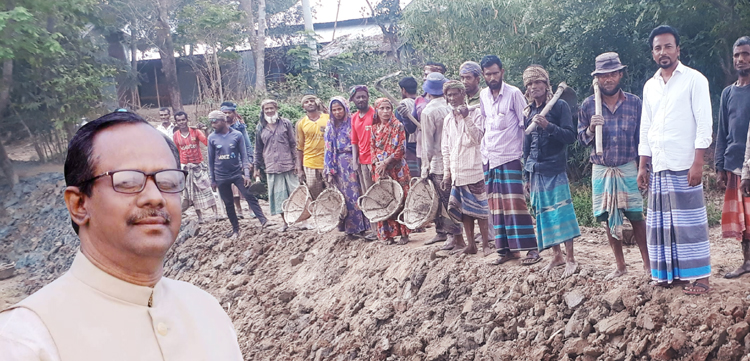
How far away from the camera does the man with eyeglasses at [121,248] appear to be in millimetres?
1662

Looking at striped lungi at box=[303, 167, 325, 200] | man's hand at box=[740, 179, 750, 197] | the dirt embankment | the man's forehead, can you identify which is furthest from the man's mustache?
striped lungi at box=[303, 167, 325, 200]

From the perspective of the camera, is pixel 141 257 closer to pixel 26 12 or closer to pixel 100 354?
pixel 100 354

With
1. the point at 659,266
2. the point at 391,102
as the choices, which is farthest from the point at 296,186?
the point at 659,266

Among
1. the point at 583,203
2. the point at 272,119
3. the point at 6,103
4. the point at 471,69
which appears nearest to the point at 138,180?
the point at 471,69

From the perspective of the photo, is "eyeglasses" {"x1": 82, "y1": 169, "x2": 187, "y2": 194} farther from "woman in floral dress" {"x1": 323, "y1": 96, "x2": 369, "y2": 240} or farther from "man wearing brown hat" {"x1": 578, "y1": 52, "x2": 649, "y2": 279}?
"woman in floral dress" {"x1": 323, "y1": 96, "x2": 369, "y2": 240}

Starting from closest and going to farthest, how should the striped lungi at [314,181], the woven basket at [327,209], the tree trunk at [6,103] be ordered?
the woven basket at [327,209] → the striped lungi at [314,181] → the tree trunk at [6,103]

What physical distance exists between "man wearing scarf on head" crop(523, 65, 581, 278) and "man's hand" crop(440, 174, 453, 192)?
1142 mm

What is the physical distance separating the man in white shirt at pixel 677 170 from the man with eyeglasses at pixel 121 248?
402 cm

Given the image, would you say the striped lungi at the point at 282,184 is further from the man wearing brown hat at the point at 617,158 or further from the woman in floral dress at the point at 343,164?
the man wearing brown hat at the point at 617,158

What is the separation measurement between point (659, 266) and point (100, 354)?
4.36m

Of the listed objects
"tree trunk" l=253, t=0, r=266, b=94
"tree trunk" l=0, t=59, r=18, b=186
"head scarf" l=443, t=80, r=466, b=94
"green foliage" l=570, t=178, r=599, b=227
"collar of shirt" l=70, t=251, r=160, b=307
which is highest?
"tree trunk" l=253, t=0, r=266, b=94

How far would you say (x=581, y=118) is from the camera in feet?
18.9

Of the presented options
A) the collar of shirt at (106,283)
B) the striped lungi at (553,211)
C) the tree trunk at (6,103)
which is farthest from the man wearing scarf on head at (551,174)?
the tree trunk at (6,103)

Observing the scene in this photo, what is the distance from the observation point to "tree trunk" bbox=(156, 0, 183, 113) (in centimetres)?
2214
